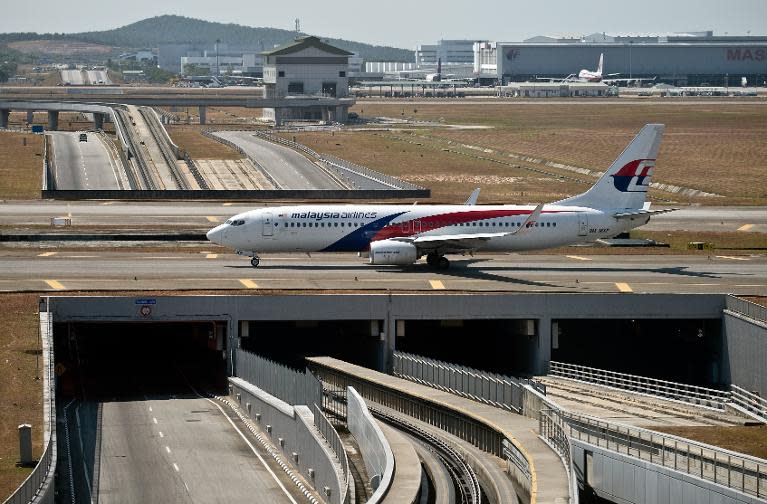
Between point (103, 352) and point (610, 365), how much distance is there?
29.8 metres

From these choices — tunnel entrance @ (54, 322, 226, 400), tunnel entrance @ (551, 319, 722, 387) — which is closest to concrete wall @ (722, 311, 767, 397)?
tunnel entrance @ (551, 319, 722, 387)

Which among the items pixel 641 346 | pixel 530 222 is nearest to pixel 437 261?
pixel 530 222

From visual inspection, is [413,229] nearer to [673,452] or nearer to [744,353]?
[744,353]

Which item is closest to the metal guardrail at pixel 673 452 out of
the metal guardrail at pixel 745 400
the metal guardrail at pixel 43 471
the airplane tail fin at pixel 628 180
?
the metal guardrail at pixel 745 400

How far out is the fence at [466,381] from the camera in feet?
190

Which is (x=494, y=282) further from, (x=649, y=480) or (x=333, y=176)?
(x=333, y=176)

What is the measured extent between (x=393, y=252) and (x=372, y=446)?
31471 mm

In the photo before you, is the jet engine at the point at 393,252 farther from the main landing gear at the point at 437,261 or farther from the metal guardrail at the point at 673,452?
the metal guardrail at the point at 673,452

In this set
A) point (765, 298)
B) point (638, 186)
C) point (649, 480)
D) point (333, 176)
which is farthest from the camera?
point (333, 176)

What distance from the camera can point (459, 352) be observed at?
80500 millimetres

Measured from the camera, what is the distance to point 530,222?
264 ft

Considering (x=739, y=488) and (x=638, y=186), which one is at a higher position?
(x=638, y=186)

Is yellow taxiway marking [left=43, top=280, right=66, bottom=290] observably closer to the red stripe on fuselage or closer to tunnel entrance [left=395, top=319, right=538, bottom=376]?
the red stripe on fuselage

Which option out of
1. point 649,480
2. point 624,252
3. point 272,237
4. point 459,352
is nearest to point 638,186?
point 624,252
